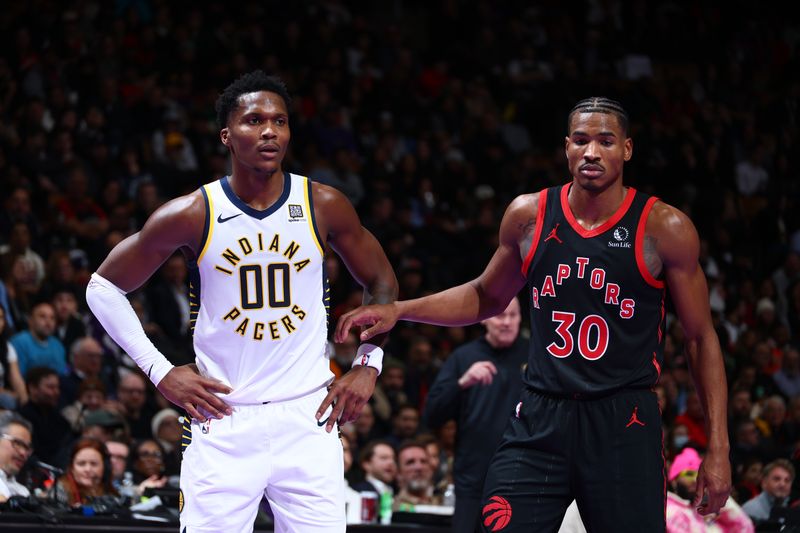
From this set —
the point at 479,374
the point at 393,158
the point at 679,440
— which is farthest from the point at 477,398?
the point at 393,158

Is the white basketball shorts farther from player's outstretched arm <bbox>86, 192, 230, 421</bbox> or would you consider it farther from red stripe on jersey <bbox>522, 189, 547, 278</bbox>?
red stripe on jersey <bbox>522, 189, 547, 278</bbox>

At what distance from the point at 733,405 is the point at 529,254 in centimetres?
743

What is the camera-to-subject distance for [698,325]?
4.57 metres

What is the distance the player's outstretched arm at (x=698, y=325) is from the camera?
4457mm

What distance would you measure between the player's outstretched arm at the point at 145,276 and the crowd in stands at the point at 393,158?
104 inches

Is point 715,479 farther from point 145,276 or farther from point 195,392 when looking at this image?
point 145,276

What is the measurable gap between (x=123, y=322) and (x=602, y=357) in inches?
72.7

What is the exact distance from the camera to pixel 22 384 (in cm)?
903

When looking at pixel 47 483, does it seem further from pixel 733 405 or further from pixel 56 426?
pixel 733 405

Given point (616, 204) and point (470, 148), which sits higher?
point (470, 148)

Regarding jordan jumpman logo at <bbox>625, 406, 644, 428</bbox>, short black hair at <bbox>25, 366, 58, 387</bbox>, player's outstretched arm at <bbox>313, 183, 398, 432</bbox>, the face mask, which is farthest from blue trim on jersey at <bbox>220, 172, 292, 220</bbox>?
the face mask

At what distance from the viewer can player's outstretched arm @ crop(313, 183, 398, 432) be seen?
462 cm

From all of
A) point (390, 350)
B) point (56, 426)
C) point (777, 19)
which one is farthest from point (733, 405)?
point (777, 19)

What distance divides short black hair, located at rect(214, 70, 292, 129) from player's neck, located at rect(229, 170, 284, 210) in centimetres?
24
